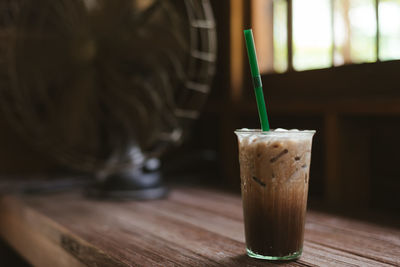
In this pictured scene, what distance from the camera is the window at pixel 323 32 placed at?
1.44 m

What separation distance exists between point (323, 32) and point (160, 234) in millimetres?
1064

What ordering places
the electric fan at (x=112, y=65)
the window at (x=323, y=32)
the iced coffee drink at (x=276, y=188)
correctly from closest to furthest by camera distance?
the iced coffee drink at (x=276, y=188)
the window at (x=323, y=32)
the electric fan at (x=112, y=65)

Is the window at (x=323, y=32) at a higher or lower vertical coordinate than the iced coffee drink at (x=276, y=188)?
higher

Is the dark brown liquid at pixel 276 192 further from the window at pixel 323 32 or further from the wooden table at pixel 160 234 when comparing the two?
the window at pixel 323 32

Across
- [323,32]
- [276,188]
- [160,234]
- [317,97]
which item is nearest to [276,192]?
[276,188]

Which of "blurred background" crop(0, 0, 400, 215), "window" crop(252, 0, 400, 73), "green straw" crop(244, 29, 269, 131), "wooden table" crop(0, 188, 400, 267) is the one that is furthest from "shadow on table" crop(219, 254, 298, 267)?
"window" crop(252, 0, 400, 73)

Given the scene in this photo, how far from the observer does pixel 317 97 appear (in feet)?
5.44

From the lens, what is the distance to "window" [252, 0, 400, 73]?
1441 millimetres

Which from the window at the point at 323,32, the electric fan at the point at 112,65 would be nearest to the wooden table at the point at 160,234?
the electric fan at the point at 112,65

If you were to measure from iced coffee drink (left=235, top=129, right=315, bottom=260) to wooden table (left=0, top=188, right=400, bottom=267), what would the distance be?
42 millimetres

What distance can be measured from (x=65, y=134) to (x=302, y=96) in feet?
3.73

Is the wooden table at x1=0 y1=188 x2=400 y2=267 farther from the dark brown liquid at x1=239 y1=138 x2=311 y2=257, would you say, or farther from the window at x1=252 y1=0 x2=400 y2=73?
the window at x1=252 y1=0 x2=400 y2=73

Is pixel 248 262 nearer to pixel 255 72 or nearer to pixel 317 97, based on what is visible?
pixel 255 72

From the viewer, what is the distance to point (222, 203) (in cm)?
152
